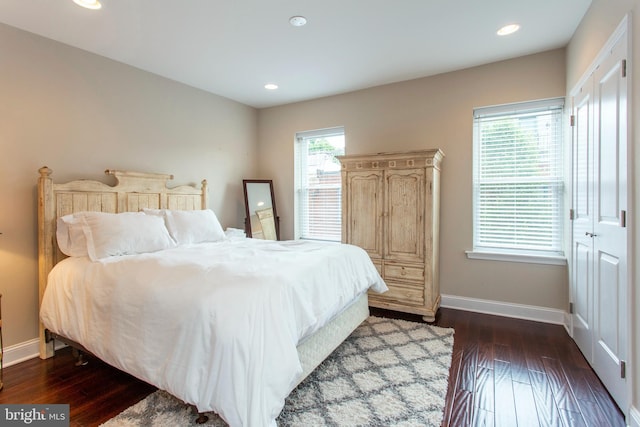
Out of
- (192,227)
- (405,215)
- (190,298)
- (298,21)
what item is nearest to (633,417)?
(405,215)

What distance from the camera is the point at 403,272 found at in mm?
3350

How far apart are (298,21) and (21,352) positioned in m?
3.47

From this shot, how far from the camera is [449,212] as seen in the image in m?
3.57

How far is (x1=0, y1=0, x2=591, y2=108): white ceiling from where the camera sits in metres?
2.30

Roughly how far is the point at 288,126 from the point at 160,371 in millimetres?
3713

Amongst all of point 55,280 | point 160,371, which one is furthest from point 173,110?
point 160,371

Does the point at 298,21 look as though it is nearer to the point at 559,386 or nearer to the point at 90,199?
the point at 90,199

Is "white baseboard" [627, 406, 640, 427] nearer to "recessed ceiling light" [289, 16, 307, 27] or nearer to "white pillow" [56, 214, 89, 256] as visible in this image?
"recessed ceiling light" [289, 16, 307, 27]

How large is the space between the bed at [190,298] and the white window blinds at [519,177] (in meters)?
1.57

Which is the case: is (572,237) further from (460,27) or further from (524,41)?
(460,27)

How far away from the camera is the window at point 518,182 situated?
3156 mm

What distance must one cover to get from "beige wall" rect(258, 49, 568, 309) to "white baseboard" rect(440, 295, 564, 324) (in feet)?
0.17

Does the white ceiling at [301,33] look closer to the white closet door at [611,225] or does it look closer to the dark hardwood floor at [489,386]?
the white closet door at [611,225]

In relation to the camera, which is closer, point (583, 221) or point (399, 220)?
point (583, 221)
